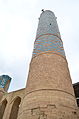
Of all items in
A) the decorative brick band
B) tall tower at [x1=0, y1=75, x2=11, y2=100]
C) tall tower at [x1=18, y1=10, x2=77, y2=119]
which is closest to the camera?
tall tower at [x1=18, y1=10, x2=77, y2=119]

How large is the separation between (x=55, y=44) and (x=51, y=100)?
4085 mm

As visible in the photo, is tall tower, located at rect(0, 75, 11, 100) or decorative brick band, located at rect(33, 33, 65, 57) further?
tall tower, located at rect(0, 75, 11, 100)

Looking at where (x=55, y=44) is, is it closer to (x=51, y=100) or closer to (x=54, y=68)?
(x=54, y=68)

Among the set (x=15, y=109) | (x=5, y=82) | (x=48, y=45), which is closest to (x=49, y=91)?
(x=48, y=45)

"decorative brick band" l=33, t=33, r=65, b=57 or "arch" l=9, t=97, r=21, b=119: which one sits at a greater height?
"decorative brick band" l=33, t=33, r=65, b=57

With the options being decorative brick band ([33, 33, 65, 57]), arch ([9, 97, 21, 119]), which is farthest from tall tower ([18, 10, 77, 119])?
arch ([9, 97, 21, 119])

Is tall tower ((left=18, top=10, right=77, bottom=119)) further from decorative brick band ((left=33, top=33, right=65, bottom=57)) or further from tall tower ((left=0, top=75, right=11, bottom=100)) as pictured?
tall tower ((left=0, top=75, right=11, bottom=100))

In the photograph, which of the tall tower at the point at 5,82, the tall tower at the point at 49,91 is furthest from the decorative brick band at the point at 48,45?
the tall tower at the point at 5,82

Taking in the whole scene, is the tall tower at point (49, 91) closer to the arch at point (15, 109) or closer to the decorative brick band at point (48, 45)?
the decorative brick band at point (48, 45)

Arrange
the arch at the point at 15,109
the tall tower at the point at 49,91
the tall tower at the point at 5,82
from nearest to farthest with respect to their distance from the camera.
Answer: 1. the tall tower at the point at 49,91
2. the arch at the point at 15,109
3. the tall tower at the point at 5,82

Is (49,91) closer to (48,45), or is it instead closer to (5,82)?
(48,45)

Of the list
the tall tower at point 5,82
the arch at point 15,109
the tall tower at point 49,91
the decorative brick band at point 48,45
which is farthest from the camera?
the tall tower at point 5,82

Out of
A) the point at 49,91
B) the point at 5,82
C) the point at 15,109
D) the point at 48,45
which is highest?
the point at 5,82

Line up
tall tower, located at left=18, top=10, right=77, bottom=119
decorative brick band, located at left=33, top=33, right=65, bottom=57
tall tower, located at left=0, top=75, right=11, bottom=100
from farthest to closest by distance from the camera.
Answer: tall tower, located at left=0, top=75, right=11, bottom=100 → decorative brick band, located at left=33, top=33, right=65, bottom=57 → tall tower, located at left=18, top=10, right=77, bottom=119
